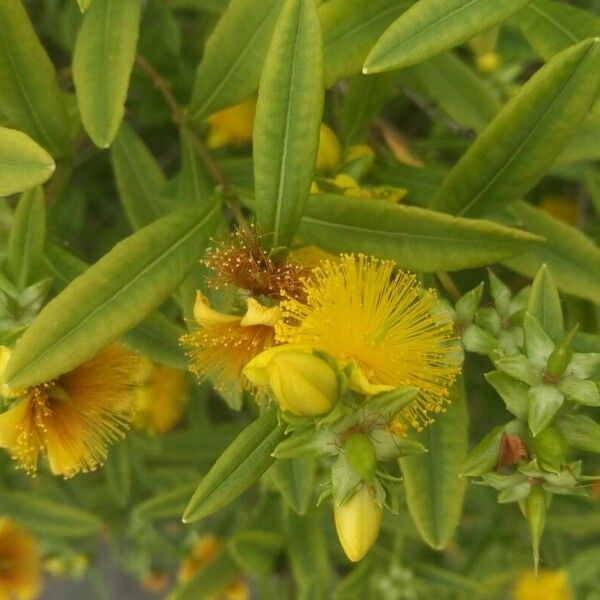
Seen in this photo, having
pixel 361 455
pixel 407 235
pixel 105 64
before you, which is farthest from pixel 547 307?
pixel 105 64

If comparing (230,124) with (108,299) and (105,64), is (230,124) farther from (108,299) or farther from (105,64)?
(108,299)

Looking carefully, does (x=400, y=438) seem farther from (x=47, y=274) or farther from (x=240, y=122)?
(x=240, y=122)

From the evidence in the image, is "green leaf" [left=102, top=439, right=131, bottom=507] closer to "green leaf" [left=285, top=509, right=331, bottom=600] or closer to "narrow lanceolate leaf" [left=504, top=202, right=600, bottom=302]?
"green leaf" [left=285, top=509, right=331, bottom=600]

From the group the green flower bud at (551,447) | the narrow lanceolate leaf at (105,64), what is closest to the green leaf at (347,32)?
the narrow lanceolate leaf at (105,64)

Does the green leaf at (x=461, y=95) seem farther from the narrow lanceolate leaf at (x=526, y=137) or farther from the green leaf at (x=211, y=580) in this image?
the green leaf at (x=211, y=580)

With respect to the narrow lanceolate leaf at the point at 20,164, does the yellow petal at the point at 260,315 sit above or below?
below
